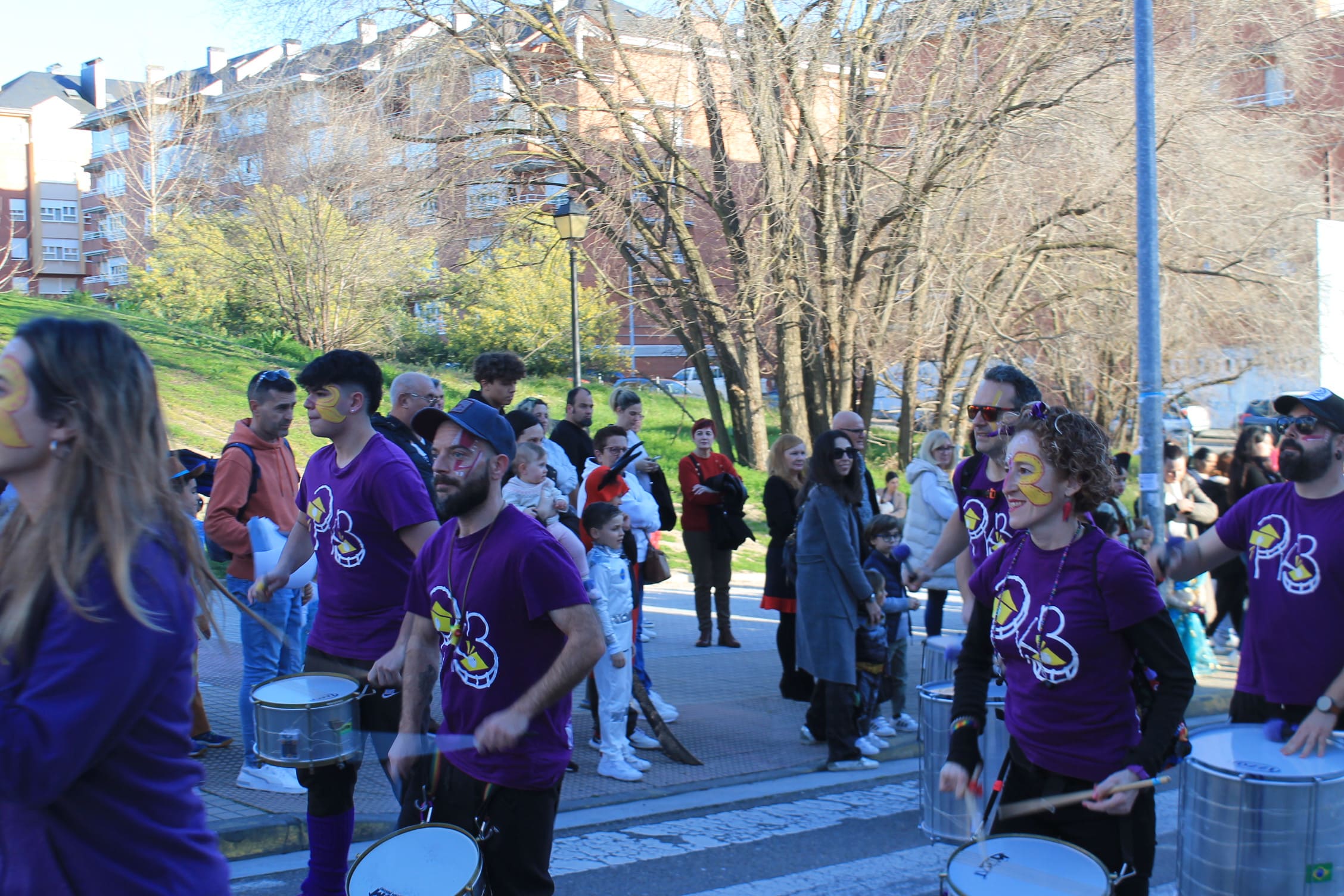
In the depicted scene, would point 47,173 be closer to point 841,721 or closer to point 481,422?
point 841,721

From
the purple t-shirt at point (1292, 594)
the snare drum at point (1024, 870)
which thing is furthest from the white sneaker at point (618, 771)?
the snare drum at point (1024, 870)

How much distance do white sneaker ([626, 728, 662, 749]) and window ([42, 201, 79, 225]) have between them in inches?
2856

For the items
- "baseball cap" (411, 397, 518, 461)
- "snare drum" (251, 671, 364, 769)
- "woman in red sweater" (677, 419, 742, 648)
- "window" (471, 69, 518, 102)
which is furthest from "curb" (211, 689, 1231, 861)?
"window" (471, 69, 518, 102)

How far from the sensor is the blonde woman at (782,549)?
28.5 ft

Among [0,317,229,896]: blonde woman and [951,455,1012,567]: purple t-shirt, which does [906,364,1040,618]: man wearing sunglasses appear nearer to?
[951,455,1012,567]: purple t-shirt

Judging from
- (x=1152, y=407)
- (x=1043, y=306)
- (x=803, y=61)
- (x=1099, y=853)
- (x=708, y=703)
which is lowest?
(x=708, y=703)

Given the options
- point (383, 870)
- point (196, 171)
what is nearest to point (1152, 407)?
point (383, 870)

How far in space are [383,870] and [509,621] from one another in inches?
29.5

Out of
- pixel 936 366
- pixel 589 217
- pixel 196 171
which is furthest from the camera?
pixel 196 171

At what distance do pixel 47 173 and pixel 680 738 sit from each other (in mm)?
75523

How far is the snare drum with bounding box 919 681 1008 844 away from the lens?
408 cm

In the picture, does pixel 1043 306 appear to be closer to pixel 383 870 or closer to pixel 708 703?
pixel 708 703

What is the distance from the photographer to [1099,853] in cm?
329

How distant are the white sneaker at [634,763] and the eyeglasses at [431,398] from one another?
91.4 inches
